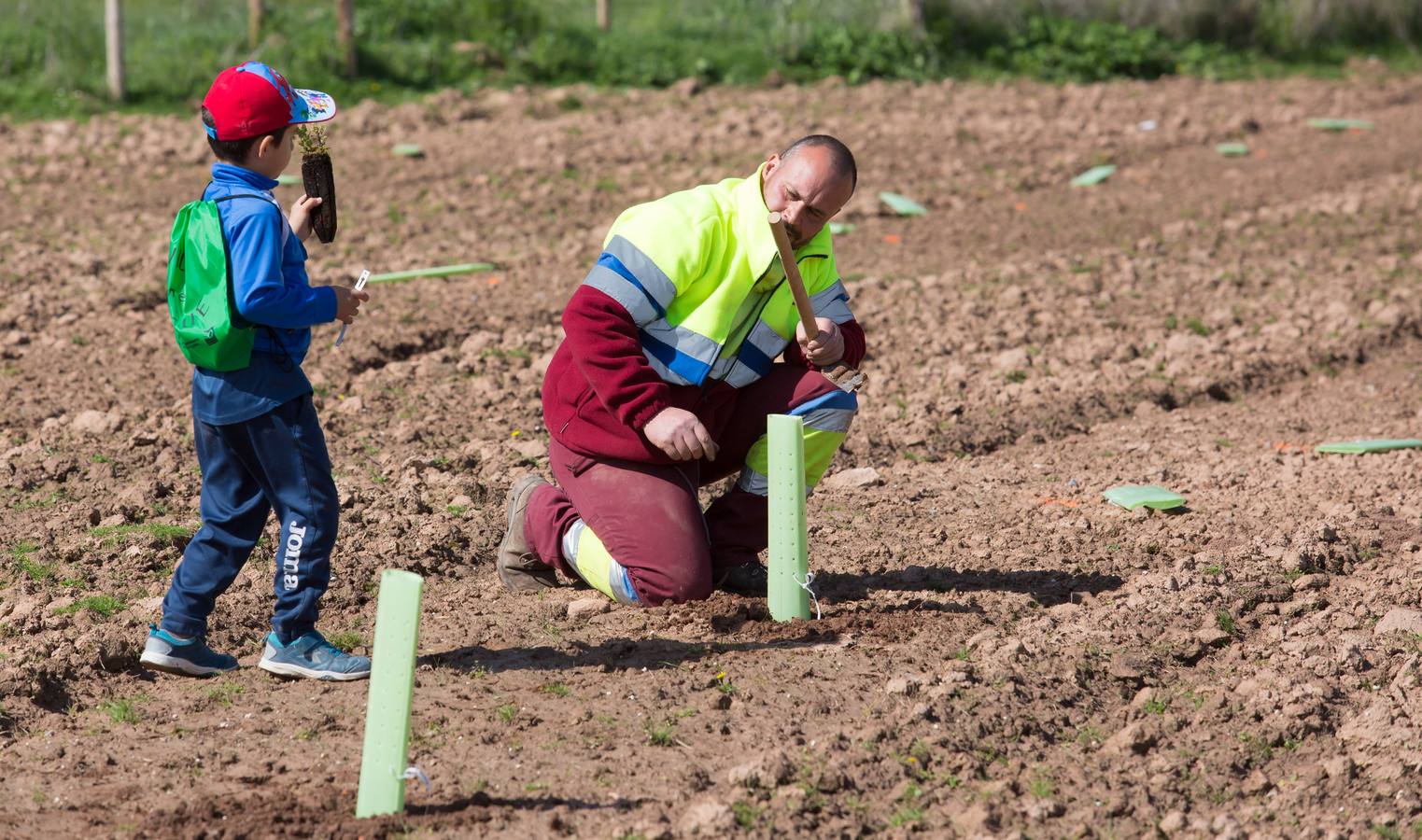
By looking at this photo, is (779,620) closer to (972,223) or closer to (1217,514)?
(1217,514)

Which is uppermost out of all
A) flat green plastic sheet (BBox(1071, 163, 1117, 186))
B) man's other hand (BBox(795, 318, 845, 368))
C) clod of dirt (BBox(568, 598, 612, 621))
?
man's other hand (BBox(795, 318, 845, 368))

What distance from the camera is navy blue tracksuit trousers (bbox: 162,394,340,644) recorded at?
3457 mm

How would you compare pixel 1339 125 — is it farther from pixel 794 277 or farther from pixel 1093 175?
pixel 794 277

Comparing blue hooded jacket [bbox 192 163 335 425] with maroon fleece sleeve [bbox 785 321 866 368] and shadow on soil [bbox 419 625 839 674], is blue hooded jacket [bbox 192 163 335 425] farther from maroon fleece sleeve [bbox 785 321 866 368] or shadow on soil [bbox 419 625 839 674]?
maroon fleece sleeve [bbox 785 321 866 368]

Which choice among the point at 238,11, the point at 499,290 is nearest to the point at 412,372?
the point at 499,290

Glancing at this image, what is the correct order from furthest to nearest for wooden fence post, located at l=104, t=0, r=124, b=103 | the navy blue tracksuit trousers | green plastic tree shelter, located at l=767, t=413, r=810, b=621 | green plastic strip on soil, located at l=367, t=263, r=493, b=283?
1. wooden fence post, located at l=104, t=0, r=124, b=103
2. green plastic strip on soil, located at l=367, t=263, r=493, b=283
3. green plastic tree shelter, located at l=767, t=413, r=810, b=621
4. the navy blue tracksuit trousers

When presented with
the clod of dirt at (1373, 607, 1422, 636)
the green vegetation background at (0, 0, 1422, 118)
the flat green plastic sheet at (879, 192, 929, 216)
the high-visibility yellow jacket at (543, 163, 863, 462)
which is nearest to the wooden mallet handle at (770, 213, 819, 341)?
the high-visibility yellow jacket at (543, 163, 863, 462)

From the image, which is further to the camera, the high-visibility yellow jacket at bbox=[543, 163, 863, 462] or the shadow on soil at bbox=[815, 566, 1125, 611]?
the shadow on soil at bbox=[815, 566, 1125, 611]

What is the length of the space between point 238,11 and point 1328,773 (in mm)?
11911

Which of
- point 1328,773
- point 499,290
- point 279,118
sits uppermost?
point 279,118

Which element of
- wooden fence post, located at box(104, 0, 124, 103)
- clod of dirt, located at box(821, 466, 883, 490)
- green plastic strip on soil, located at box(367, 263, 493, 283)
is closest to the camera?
clod of dirt, located at box(821, 466, 883, 490)

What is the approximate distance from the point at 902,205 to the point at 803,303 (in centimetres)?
534

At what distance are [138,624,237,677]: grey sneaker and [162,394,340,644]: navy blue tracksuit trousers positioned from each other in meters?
0.03

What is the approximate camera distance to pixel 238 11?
12.9 m
